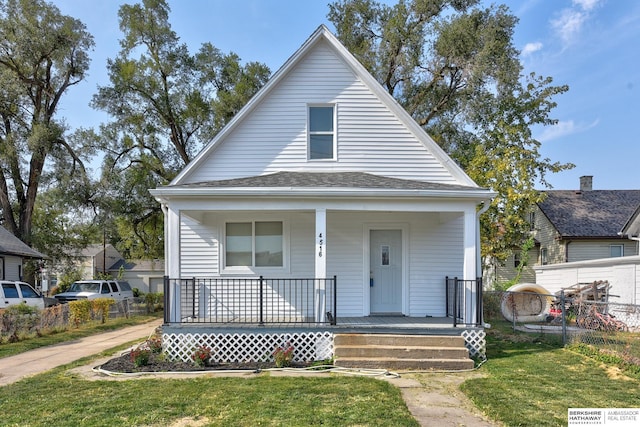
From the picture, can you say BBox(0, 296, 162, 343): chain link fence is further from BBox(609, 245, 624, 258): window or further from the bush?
BBox(609, 245, 624, 258): window

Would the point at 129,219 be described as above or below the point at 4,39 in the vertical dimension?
below

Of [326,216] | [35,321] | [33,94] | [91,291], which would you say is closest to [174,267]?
[326,216]

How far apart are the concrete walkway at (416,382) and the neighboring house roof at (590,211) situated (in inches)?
732

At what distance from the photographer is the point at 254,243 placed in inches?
A: 383

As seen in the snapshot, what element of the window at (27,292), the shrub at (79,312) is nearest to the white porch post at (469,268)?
the shrub at (79,312)

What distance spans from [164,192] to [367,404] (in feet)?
18.1

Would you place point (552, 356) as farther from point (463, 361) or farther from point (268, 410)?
point (268, 410)

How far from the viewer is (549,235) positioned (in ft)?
76.2

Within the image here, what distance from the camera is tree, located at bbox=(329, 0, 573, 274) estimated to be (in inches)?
712

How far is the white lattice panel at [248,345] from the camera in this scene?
7.90m

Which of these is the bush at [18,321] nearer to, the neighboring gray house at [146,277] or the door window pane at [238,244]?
the door window pane at [238,244]

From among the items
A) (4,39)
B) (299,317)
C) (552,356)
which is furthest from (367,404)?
(4,39)

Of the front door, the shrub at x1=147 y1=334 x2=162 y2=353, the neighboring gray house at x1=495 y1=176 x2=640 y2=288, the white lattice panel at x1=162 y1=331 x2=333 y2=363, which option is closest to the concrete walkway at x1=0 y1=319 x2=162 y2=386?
the shrub at x1=147 y1=334 x2=162 y2=353

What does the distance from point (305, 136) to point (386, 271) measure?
3938 mm
